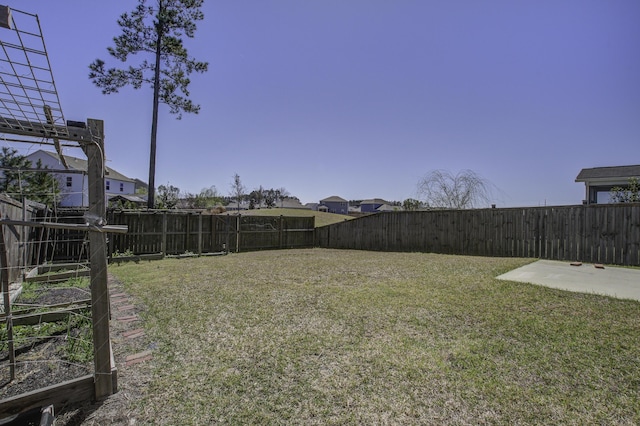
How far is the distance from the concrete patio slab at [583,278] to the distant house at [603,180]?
9.57m

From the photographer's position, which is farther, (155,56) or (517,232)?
(155,56)

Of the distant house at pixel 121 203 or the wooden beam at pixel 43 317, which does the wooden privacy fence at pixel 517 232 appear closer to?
the distant house at pixel 121 203

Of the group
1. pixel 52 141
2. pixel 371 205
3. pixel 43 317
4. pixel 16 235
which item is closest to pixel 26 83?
pixel 52 141

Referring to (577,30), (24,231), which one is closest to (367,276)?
(24,231)

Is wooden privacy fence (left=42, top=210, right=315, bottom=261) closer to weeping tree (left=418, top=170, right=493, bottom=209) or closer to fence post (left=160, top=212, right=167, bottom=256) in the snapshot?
fence post (left=160, top=212, right=167, bottom=256)

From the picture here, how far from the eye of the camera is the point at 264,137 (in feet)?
52.5

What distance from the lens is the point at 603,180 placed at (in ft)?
45.0

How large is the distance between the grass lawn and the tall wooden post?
0.99 ft

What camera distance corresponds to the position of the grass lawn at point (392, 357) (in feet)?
5.92

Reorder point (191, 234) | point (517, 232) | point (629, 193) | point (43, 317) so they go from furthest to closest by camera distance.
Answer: point (629, 193)
point (191, 234)
point (517, 232)
point (43, 317)

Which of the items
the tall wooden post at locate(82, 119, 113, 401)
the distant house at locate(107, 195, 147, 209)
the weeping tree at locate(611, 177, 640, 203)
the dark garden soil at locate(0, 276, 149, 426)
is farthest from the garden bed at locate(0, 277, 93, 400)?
the weeping tree at locate(611, 177, 640, 203)

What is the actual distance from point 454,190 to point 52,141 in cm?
1294

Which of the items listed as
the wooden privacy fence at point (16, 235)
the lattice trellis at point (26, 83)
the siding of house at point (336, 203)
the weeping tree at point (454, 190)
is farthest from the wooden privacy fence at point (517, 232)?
the siding of house at point (336, 203)

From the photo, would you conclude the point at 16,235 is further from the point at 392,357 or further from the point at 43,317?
the point at 392,357
